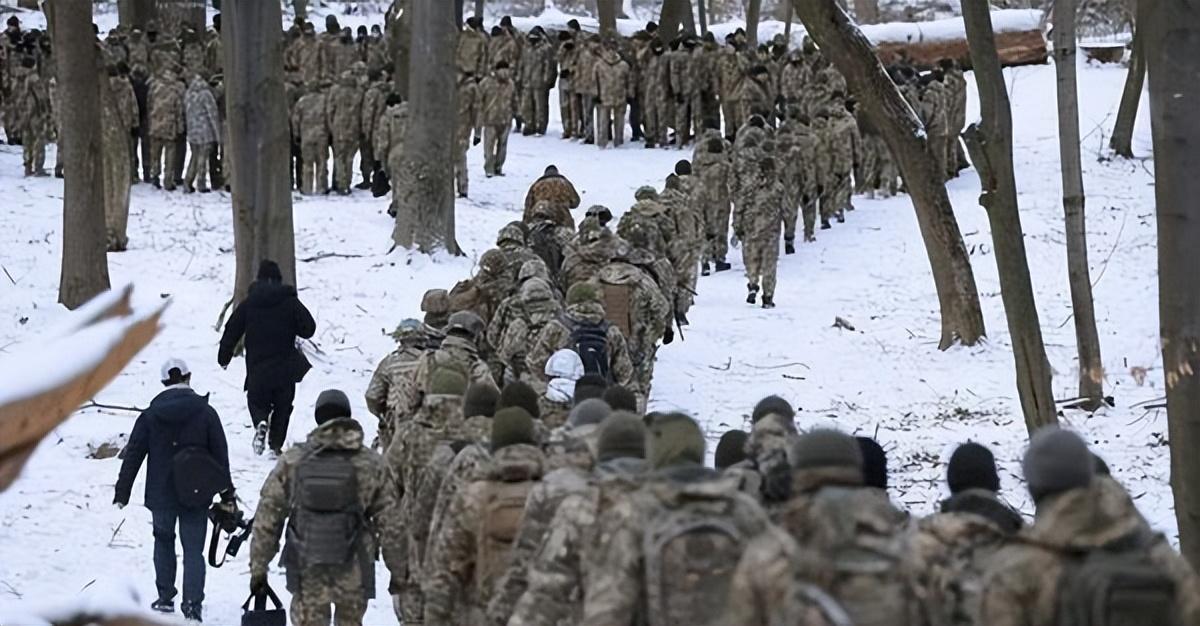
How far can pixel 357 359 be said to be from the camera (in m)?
16.3

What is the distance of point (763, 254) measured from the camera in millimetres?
19297

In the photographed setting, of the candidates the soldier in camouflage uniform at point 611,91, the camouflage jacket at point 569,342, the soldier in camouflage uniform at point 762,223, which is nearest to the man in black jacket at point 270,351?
the camouflage jacket at point 569,342

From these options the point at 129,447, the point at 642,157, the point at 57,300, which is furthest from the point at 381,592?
the point at 642,157

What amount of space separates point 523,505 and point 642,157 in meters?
22.4

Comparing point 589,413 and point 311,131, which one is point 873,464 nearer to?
point 589,413

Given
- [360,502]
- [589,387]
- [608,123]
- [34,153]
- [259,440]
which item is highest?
[608,123]

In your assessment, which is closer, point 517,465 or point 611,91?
point 517,465

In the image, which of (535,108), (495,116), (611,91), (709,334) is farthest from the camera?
(535,108)

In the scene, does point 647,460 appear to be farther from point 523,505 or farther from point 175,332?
point 175,332

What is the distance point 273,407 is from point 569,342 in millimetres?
2694

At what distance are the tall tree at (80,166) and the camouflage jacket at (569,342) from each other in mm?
7174

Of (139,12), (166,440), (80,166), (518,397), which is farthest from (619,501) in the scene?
(139,12)

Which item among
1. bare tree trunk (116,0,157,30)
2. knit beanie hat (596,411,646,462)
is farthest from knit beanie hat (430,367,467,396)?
bare tree trunk (116,0,157,30)

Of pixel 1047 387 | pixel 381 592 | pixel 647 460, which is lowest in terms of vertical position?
pixel 381 592
